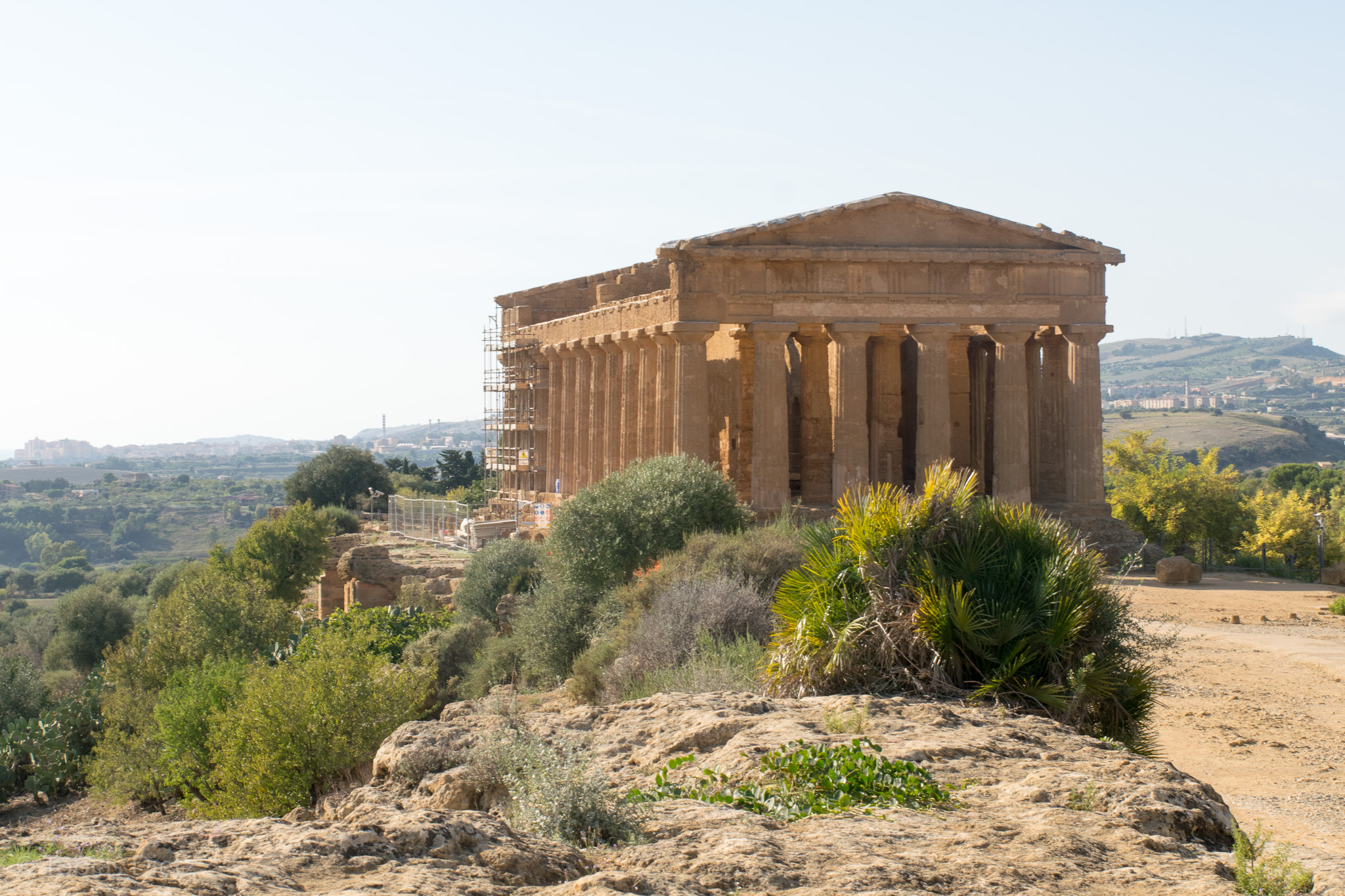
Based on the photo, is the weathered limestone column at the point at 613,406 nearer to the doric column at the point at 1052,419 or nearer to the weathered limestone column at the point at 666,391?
the weathered limestone column at the point at 666,391

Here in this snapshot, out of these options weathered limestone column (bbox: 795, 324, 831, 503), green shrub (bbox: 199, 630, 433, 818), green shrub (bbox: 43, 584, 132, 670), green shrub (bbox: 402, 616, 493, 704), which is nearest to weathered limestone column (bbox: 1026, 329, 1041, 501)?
weathered limestone column (bbox: 795, 324, 831, 503)

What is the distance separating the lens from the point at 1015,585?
11.0 m

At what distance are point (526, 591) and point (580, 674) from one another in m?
10.4

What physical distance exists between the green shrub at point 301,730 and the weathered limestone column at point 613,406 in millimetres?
18327

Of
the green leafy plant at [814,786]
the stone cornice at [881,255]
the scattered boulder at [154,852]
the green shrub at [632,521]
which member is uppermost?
the stone cornice at [881,255]

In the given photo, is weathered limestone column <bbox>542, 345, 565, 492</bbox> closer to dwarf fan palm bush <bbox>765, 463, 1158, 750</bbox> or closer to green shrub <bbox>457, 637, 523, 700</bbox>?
green shrub <bbox>457, 637, 523, 700</bbox>

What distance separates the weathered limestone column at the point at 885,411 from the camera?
3228 centimetres

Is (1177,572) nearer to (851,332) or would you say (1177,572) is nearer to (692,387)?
(851,332)

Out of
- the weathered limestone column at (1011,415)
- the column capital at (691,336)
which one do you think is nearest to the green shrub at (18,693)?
the column capital at (691,336)

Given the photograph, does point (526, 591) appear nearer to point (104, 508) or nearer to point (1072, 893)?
point (1072, 893)

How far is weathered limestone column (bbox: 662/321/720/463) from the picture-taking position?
28938mm

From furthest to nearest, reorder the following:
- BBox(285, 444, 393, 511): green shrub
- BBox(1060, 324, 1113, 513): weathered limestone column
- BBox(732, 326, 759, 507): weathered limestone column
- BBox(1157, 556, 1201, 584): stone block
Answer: BBox(285, 444, 393, 511): green shrub < BBox(732, 326, 759, 507): weathered limestone column < BBox(1157, 556, 1201, 584): stone block < BBox(1060, 324, 1113, 513): weathered limestone column

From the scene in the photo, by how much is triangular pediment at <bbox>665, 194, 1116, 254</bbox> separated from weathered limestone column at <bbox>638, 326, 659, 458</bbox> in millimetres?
4565

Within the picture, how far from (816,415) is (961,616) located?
2225cm
